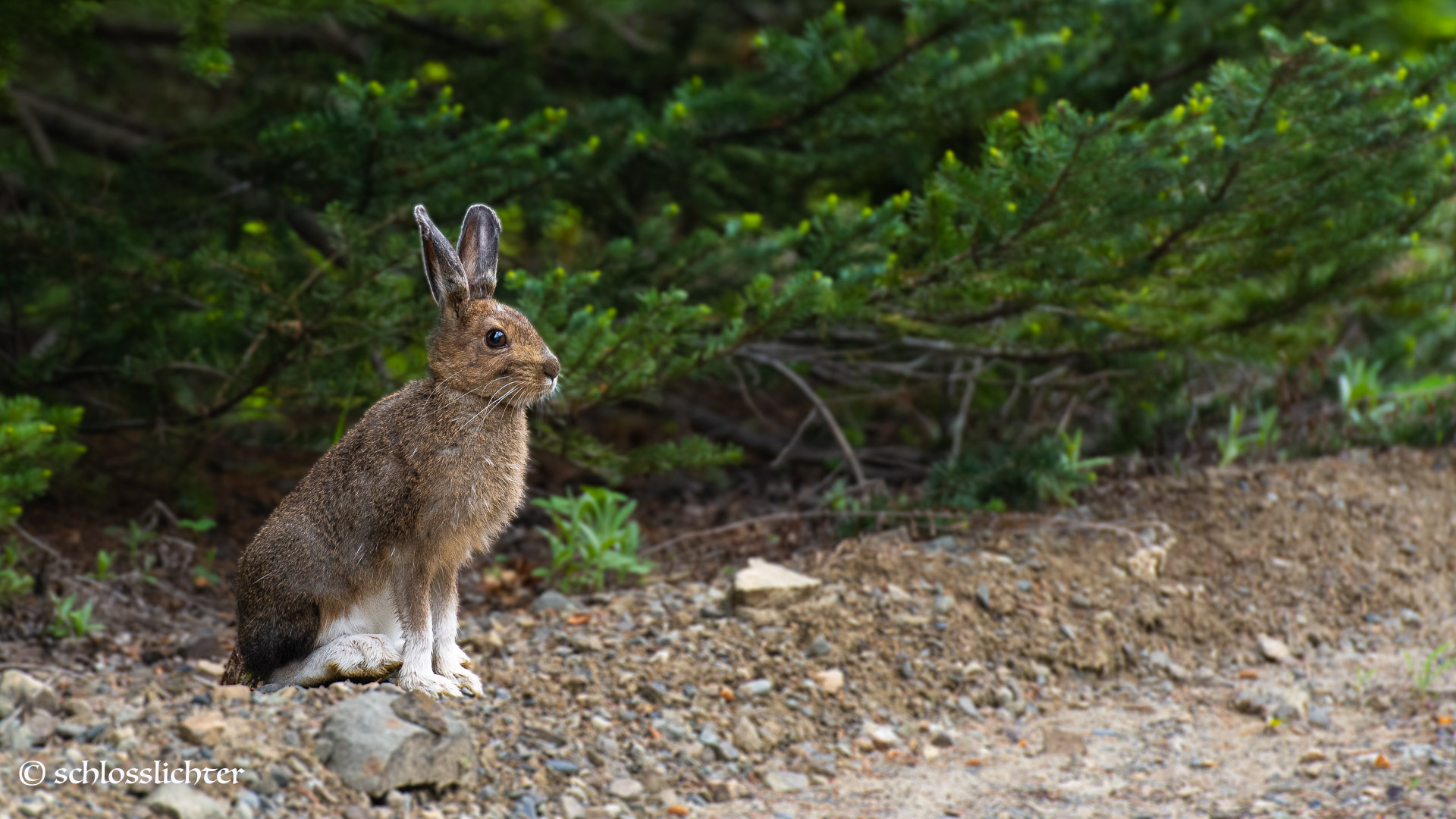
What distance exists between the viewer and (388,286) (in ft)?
15.0

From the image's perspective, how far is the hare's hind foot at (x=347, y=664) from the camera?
2172mm

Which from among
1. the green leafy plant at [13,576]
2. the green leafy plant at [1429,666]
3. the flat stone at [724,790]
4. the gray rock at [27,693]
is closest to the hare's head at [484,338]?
the gray rock at [27,693]

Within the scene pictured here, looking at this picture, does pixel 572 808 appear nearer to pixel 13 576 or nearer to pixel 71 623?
pixel 13 576

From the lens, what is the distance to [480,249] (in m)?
2.21

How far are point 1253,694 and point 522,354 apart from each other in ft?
16.6

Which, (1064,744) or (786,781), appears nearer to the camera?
(786,781)

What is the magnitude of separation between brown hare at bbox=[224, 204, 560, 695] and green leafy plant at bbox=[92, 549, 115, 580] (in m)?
3.83

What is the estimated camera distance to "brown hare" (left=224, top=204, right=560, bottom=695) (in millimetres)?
2256

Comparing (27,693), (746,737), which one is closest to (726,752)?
(746,737)

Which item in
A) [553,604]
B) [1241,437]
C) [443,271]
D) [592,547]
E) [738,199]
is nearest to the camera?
[443,271]

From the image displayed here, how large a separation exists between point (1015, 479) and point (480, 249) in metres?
5.21

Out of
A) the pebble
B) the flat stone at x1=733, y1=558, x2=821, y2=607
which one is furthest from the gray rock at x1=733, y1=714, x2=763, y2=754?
the pebble

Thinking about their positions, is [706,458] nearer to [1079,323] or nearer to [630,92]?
[1079,323]

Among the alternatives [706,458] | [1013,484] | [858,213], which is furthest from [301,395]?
[1013,484]
